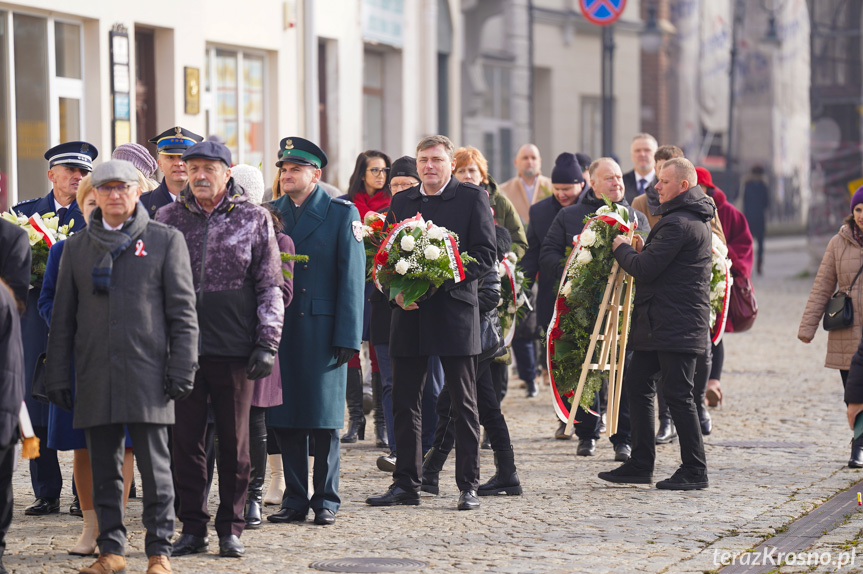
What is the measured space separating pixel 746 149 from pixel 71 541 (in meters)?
40.8

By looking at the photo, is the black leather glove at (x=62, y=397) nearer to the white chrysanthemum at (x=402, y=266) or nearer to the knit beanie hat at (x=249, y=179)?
the knit beanie hat at (x=249, y=179)

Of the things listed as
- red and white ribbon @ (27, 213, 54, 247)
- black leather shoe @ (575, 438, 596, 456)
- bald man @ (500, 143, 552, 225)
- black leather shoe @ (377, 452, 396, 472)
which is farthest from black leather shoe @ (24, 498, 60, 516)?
bald man @ (500, 143, 552, 225)

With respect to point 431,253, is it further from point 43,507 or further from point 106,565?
point 43,507

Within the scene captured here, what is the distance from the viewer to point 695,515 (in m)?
8.11

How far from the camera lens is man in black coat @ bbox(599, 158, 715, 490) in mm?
8891

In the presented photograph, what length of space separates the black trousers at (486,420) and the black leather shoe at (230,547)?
208 centimetres

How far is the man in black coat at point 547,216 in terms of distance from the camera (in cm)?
1131

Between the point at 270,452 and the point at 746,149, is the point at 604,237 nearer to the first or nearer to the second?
the point at 270,452

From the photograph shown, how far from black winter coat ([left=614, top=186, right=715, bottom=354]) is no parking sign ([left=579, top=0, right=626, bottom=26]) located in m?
11.4

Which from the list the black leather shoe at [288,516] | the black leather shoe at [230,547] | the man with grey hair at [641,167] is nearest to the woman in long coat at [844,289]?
the man with grey hair at [641,167]

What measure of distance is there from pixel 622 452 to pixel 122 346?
4.63 m

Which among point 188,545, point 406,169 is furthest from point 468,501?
point 406,169

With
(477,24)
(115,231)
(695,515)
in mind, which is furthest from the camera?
(477,24)

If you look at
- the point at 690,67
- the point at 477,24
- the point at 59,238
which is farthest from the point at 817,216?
the point at 59,238
